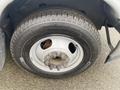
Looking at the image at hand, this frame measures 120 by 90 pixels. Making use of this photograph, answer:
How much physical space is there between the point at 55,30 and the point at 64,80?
1.85 feet

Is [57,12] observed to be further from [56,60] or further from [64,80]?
[64,80]

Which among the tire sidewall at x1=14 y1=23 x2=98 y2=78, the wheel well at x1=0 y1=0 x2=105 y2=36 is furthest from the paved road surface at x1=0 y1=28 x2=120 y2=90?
the wheel well at x1=0 y1=0 x2=105 y2=36

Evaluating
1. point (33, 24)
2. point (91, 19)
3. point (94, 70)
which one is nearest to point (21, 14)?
point (33, 24)

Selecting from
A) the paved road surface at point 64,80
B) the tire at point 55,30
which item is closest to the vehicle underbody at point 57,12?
the tire at point 55,30

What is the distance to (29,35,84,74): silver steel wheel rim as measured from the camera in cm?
196

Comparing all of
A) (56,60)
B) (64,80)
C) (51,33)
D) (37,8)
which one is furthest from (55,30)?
(64,80)

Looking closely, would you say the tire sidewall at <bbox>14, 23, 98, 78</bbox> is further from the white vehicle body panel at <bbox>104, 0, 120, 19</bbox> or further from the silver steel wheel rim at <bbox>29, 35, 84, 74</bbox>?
the white vehicle body panel at <bbox>104, 0, 120, 19</bbox>

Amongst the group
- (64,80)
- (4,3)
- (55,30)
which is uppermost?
(4,3)

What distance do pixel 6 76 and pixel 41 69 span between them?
1.04ft

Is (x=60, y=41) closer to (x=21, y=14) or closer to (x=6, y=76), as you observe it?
(x=21, y=14)

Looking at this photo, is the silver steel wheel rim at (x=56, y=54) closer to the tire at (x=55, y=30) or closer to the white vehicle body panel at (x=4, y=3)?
the tire at (x=55, y=30)

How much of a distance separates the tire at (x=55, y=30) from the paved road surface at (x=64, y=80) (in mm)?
303

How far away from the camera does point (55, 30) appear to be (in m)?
1.85

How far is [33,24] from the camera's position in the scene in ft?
6.03
